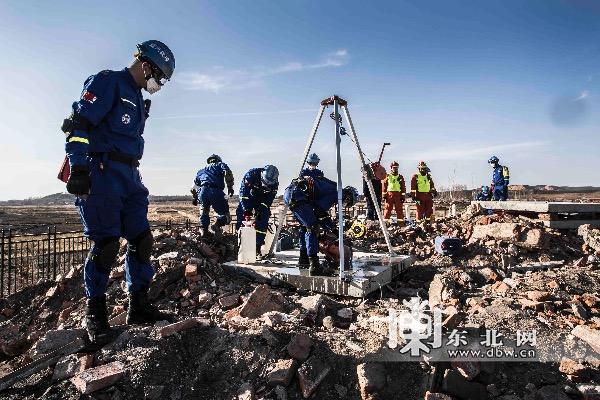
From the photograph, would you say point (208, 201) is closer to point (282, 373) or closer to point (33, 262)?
point (33, 262)

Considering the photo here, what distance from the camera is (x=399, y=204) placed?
11281mm

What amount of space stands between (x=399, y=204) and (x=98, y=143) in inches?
371

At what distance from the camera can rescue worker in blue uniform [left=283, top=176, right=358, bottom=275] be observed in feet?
18.8

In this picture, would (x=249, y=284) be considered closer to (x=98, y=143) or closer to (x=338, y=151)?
(x=338, y=151)

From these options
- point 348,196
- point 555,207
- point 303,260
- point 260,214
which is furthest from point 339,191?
point 555,207

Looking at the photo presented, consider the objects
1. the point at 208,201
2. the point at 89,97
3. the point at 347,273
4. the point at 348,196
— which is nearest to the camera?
the point at 89,97

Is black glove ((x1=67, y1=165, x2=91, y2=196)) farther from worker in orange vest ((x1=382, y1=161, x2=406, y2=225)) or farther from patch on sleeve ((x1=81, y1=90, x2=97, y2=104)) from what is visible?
worker in orange vest ((x1=382, y1=161, x2=406, y2=225))

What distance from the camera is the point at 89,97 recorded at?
295 centimetres

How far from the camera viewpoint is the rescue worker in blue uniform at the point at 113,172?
9.50 feet

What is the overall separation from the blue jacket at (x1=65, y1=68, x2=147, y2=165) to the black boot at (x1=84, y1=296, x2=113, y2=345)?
3.65ft

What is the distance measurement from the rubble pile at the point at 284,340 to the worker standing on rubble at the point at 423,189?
521 cm

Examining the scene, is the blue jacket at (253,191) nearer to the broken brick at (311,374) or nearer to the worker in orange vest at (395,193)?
the worker in orange vest at (395,193)

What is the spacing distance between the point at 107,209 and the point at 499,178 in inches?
524

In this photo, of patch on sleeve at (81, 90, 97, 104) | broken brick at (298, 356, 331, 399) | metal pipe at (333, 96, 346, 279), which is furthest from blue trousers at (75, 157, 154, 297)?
metal pipe at (333, 96, 346, 279)
